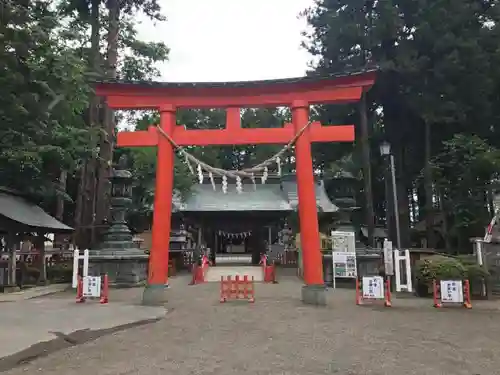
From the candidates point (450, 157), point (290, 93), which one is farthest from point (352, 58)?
point (290, 93)

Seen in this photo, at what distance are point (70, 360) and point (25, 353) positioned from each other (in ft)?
2.08

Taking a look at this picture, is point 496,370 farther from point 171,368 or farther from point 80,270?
point 80,270

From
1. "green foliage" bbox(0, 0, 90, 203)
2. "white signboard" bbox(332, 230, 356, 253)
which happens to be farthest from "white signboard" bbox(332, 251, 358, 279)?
"green foliage" bbox(0, 0, 90, 203)

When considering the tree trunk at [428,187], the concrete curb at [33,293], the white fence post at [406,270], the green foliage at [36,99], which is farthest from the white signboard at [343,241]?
the tree trunk at [428,187]

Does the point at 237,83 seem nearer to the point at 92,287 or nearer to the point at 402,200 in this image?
the point at 92,287

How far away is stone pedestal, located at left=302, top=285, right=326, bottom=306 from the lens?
10.9 metres

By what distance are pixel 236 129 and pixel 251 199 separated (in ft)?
52.8

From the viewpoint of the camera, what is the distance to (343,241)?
15.6m

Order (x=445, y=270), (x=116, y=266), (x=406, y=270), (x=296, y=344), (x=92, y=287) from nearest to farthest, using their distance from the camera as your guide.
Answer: (x=296, y=344), (x=92, y=287), (x=445, y=270), (x=406, y=270), (x=116, y=266)

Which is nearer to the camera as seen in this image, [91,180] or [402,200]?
[91,180]

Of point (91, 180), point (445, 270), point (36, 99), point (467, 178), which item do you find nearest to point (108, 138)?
point (91, 180)

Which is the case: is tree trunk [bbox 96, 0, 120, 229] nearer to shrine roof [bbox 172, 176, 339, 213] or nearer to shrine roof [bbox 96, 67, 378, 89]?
shrine roof [bbox 172, 176, 339, 213]

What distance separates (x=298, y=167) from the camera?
11.4 meters

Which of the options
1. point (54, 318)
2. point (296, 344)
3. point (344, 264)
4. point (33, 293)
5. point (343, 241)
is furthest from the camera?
point (343, 241)
